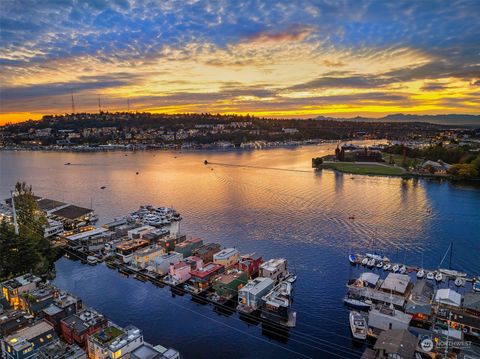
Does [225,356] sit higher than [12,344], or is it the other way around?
[12,344]

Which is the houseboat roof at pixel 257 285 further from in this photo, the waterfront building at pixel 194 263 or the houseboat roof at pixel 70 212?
the houseboat roof at pixel 70 212

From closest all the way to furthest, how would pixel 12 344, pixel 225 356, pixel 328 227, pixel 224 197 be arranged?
pixel 12 344 < pixel 225 356 < pixel 328 227 < pixel 224 197

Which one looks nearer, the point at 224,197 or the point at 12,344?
the point at 12,344

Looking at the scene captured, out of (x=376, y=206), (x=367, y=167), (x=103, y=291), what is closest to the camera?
(x=103, y=291)

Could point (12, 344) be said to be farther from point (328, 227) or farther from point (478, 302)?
point (328, 227)

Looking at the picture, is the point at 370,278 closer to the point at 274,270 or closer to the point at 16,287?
the point at 274,270

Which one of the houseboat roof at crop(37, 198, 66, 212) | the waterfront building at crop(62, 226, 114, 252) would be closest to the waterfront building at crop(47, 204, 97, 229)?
the houseboat roof at crop(37, 198, 66, 212)

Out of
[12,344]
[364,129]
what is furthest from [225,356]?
[364,129]
